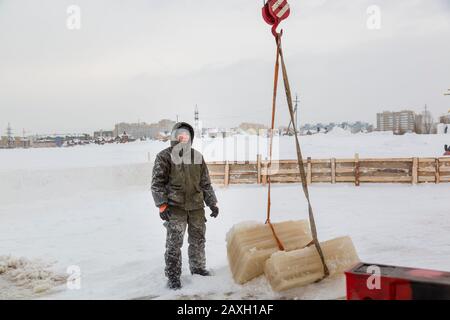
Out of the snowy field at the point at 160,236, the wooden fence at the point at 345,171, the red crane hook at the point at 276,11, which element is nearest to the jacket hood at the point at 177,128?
Result: the red crane hook at the point at 276,11

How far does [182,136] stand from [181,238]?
1.08 m

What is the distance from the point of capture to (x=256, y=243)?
4324 millimetres

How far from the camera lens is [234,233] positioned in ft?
14.9

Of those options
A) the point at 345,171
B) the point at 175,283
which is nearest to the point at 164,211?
the point at 175,283

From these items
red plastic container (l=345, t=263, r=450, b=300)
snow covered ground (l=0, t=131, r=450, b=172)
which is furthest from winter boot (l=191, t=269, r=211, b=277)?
snow covered ground (l=0, t=131, r=450, b=172)

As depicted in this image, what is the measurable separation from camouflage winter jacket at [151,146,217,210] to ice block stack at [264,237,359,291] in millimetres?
1093

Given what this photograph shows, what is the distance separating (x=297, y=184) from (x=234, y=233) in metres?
12.4

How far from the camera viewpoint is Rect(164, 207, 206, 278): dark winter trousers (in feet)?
14.3

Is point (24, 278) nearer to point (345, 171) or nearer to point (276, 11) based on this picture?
point (276, 11)

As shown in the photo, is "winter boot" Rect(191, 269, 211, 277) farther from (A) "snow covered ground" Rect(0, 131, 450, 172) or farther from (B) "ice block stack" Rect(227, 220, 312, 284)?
(A) "snow covered ground" Rect(0, 131, 450, 172)

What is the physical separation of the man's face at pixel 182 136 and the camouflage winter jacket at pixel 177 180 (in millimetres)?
119

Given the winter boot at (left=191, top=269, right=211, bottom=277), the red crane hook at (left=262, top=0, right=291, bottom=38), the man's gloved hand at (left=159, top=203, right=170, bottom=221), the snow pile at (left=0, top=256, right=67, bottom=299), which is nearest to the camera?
the red crane hook at (left=262, top=0, right=291, bottom=38)

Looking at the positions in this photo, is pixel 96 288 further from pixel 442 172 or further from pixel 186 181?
pixel 442 172
